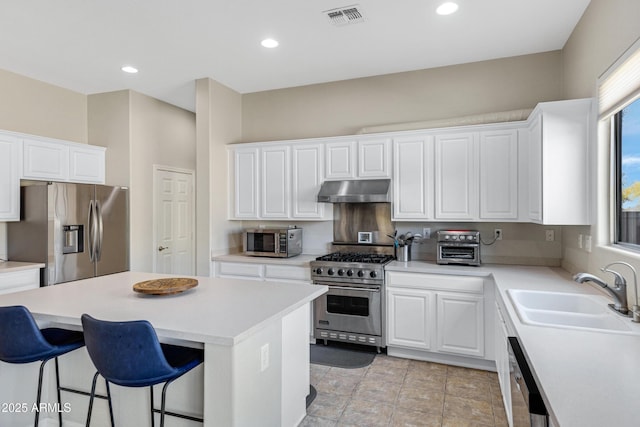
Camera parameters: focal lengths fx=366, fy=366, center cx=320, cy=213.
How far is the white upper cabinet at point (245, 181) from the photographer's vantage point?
4402mm

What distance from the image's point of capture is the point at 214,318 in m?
1.82

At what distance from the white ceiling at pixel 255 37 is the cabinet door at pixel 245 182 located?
898 mm

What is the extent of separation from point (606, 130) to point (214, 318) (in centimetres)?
280

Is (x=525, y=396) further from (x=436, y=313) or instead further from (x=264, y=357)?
(x=436, y=313)

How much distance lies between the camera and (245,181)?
175 inches

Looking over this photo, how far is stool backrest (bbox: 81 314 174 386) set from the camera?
1.55 meters

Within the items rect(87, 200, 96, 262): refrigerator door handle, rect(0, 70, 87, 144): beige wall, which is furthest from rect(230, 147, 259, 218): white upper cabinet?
rect(0, 70, 87, 144): beige wall

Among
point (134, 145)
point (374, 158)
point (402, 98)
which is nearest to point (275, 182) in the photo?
point (374, 158)

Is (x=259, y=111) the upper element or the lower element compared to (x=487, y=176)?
upper

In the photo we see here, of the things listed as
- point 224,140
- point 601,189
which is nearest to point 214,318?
point 601,189

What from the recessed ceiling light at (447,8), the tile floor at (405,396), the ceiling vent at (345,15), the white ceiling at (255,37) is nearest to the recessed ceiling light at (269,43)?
→ the white ceiling at (255,37)

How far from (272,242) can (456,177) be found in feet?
6.78

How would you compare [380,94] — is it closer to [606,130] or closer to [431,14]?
[431,14]

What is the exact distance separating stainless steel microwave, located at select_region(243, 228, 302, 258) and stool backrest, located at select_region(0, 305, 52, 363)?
243 cm
